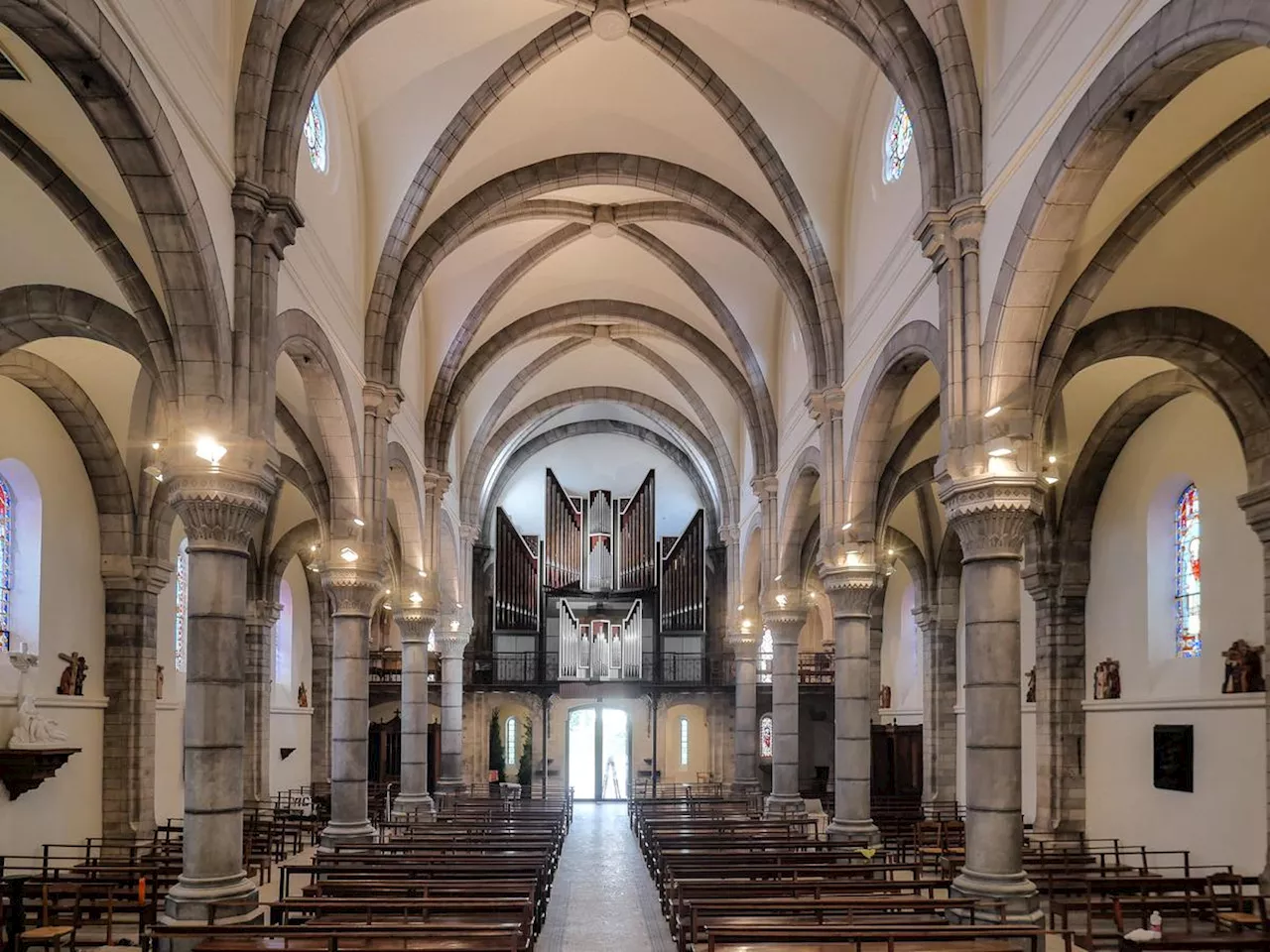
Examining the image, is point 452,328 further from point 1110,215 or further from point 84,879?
point 1110,215

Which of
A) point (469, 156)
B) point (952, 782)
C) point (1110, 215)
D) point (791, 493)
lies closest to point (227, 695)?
point (1110, 215)

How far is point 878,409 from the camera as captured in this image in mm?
17984

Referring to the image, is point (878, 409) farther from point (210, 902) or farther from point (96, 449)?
point (96, 449)

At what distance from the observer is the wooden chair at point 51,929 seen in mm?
11891

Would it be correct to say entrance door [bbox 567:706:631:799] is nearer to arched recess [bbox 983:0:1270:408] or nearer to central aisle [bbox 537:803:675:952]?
central aisle [bbox 537:803:675:952]

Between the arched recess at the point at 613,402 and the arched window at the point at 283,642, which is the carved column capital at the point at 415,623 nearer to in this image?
the arched recess at the point at 613,402

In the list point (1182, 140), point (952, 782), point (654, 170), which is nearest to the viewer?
point (1182, 140)

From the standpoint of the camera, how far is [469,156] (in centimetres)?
2062

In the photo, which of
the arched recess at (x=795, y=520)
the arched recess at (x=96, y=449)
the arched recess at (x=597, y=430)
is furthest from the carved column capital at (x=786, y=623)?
the arched recess at (x=597, y=430)

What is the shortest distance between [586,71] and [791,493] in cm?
968

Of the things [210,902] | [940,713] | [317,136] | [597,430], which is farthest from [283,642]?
[210,902]

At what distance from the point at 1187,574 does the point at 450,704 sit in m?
19.6

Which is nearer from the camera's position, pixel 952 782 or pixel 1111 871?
pixel 1111 871

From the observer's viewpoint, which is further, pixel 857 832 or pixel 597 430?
pixel 597 430
